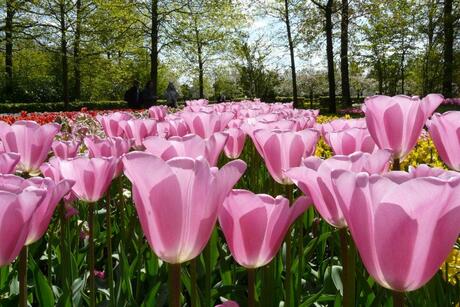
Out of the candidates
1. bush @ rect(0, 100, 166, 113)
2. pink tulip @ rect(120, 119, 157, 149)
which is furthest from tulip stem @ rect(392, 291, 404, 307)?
bush @ rect(0, 100, 166, 113)

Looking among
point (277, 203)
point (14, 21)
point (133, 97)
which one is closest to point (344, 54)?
point (133, 97)

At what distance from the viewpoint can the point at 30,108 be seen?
91.4ft

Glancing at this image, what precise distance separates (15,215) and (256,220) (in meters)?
0.41

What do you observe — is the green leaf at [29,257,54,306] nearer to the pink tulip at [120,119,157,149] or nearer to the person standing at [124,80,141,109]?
the pink tulip at [120,119,157,149]

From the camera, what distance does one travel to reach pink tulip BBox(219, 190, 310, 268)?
0.92m

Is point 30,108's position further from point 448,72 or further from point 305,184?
point 305,184

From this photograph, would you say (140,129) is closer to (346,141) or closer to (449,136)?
(346,141)

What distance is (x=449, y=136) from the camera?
153 cm

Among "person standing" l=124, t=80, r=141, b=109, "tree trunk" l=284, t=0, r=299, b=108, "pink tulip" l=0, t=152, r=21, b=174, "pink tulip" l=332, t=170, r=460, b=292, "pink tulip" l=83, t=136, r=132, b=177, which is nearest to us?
"pink tulip" l=332, t=170, r=460, b=292

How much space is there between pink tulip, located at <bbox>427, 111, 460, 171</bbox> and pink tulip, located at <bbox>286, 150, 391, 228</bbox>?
545 millimetres

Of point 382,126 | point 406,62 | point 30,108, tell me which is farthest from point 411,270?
point 30,108

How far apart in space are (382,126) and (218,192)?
879mm

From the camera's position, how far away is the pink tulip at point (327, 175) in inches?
35.0

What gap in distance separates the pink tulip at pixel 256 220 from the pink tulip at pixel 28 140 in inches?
42.5
